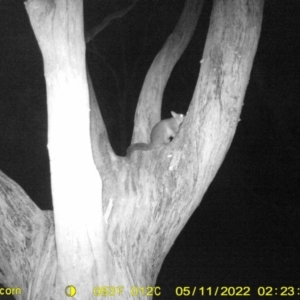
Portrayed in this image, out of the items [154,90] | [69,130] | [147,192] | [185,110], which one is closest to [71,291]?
[147,192]

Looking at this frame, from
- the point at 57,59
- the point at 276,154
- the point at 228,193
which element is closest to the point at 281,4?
the point at 276,154

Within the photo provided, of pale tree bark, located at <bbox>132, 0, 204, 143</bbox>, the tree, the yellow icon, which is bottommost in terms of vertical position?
the yellow icon

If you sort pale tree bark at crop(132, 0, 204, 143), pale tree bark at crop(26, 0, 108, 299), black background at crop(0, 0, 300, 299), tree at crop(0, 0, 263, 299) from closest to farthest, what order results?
1. pale tree bark at crop(26, 0, 108, 299)
2. tree at crop(0, 0, 263, 299)
3. pale tree bark at crop(132, 0, 204, 143)
4. black background at crop(0, 0, 300, 299)

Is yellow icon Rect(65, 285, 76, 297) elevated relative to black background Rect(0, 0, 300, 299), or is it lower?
lower

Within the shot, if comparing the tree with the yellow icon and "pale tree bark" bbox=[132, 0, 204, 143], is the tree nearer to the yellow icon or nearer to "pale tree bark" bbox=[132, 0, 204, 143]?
the yellow icon

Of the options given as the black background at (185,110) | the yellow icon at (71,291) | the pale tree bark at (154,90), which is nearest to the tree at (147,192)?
the yellow icon at (71,291)

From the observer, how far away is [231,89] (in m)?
2.68

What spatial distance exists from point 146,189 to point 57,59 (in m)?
1.04

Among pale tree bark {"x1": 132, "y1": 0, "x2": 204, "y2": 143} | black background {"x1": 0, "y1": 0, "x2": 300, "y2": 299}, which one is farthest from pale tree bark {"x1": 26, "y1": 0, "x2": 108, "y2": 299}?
black background {"x1": 0, "y1": 0, "x2": 300, "y2": 299}

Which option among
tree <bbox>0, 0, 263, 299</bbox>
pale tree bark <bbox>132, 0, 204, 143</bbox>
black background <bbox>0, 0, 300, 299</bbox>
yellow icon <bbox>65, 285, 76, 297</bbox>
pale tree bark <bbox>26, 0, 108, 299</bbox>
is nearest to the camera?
pale tree bark <bbox>26, 0, 108, 299</bbox>

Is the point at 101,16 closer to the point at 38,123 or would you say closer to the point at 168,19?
the point at 168,19

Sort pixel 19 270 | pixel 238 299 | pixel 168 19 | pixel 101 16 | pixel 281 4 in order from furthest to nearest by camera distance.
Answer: pixel 168 19, pixel 101 16, pixel 281 4, pixel 238 299, pixel 19 270

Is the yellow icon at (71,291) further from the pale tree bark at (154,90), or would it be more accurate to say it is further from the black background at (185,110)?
the black background at (185,110)

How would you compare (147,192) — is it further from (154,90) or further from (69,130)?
(154,90)
